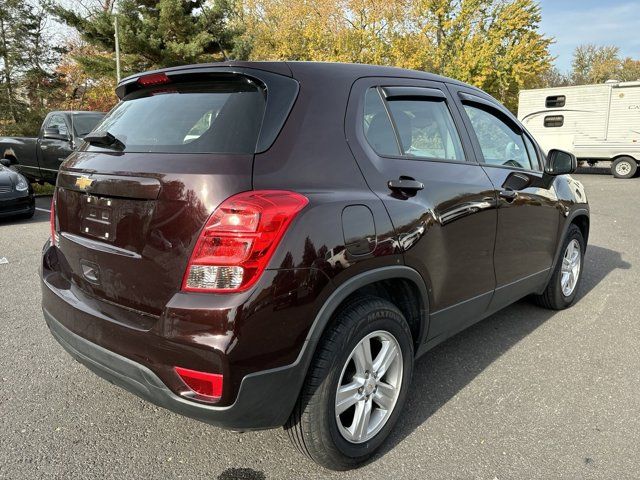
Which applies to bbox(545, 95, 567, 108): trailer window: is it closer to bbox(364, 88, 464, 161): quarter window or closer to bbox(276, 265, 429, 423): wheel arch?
bbox(364, 88, 464, 161): quarter window

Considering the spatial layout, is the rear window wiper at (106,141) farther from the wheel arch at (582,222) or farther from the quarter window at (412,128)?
the wheel arch at (582,222)

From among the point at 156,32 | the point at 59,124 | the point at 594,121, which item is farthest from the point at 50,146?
the point at 594,121

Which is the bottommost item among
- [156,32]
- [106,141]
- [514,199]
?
[514,199]

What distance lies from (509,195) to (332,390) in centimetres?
185

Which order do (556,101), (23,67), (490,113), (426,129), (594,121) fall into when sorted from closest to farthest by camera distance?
(426,129)
(490,113)
(594,121)
(556,101)
(23,67)

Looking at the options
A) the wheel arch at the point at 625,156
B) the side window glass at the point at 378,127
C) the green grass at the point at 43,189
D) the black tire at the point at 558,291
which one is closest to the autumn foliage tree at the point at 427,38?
the wheel arch at the point at 625,156

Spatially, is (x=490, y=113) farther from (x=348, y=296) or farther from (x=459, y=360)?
(x=348, y=296)

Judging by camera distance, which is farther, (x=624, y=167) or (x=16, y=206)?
(x=624, y=167)

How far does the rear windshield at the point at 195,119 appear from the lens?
6.80 feet

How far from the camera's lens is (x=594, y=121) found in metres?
17.9

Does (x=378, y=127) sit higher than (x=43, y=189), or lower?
higher

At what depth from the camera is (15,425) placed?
265cm

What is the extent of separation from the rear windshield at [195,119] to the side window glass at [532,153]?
2528 mm

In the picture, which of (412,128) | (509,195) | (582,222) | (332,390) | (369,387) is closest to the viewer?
(332,390)
